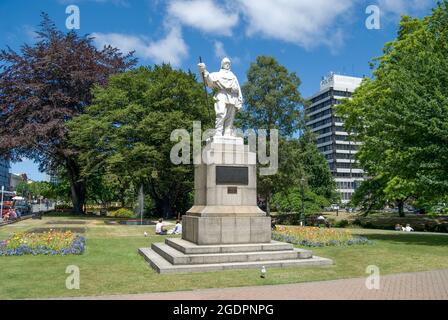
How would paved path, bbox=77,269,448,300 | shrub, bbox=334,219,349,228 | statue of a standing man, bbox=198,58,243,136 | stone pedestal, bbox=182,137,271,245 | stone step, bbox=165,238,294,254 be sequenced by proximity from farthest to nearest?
shrub, bbox=334,219,349,228
statue of a standing man, bbox=198,58,243,136
stone pedestal, bbox=182,137,271,245
stone step, bbox=165,238,294,254
paved path, bbox=77,269,448,300

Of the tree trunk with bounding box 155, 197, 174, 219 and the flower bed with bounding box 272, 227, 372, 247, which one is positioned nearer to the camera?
the flower bed with bounding box 272, 227, 372, 247

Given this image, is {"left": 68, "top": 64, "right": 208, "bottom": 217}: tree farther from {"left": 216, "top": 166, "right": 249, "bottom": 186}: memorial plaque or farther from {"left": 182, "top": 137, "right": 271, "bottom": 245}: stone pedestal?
{"left": 216, "top": 166, "right": 249, "bottom": 186}: memorial plaque

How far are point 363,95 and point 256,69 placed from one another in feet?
44.1

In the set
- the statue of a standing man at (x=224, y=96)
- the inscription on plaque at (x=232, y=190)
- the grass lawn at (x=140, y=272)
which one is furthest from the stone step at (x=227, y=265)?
the statue of a standing man at (x=224, y=96)

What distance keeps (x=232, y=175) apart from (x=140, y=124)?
23.4 m

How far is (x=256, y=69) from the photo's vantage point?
148 ft

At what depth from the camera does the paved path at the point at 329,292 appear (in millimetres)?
9023

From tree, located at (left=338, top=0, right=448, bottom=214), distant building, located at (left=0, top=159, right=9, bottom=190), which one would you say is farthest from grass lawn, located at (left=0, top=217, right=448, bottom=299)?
distant building, located at (left=0, top=159, right=9, bottom=190)

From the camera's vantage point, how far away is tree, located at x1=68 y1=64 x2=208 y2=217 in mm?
37531

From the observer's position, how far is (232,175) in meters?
15.7

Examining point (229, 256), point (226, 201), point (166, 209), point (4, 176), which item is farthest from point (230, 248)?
point (4, 176)

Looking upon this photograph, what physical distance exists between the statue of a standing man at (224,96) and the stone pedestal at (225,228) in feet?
2.14

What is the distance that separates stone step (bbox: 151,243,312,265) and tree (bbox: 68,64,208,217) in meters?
23.9
